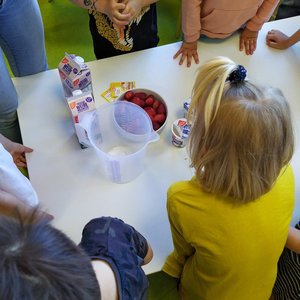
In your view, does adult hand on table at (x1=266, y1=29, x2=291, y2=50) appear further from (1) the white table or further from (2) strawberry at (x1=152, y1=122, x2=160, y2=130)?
(2) strawberry at (x1=152, y1=122, x2=160, y2=130)

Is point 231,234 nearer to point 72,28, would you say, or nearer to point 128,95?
point 128,95

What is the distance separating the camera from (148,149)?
104 centimetres

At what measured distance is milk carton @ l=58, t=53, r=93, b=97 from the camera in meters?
0.94

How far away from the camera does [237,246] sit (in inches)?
30.7

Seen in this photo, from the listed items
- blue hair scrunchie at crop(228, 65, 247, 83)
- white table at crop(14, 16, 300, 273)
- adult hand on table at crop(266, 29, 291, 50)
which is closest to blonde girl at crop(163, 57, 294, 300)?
blue hair scrunchie at crop(228, 65, 247, 83)

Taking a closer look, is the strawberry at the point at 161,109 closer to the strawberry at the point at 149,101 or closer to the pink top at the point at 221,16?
the strawberry at the point at 149,101

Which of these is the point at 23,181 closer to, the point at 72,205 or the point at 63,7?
the point at 72,205

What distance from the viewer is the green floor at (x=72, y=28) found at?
2080 millimetres

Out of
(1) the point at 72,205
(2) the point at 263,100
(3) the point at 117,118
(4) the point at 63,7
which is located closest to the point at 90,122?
(3) the point at 117,118

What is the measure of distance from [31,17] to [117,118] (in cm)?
45

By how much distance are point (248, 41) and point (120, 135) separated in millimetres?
576

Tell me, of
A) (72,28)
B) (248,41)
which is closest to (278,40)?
(248,41)

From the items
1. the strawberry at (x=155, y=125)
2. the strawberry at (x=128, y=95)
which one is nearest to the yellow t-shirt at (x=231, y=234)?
the strawberry at (x=155, y=125)

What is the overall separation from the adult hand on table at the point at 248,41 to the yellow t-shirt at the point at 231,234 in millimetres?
532
